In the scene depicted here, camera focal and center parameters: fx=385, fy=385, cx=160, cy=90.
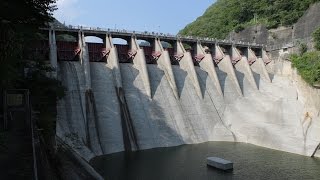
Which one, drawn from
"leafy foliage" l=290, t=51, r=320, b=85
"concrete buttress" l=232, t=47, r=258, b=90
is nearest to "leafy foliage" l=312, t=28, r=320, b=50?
"leafy foliage" l=290, t=51, r=320, b=85

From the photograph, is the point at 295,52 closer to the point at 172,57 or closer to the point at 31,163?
the point at 172,57

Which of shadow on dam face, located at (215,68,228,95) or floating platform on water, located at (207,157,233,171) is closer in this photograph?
floating platform on water, located at (207,157,233,171)

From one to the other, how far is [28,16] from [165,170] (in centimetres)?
2168

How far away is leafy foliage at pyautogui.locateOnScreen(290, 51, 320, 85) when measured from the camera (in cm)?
4622

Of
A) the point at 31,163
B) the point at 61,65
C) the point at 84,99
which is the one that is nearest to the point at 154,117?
the point at 84,99

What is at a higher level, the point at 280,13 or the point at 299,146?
the point at 280,13

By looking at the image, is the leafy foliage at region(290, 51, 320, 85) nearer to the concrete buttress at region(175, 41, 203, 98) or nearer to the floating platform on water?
the concrete buttress at region(175, 41, 203, 98)

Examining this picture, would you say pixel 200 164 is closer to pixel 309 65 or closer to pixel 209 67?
pixel 309 65

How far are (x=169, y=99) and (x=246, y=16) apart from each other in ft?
112

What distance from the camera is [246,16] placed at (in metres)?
74.8

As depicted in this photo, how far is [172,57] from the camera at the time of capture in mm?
56375

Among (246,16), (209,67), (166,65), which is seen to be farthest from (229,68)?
(246,16)

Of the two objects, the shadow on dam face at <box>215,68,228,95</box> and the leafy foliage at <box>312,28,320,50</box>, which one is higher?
the leafy foliage at <box>312,28,320,50</box>

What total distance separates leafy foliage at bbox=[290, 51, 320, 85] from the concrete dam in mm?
1036
